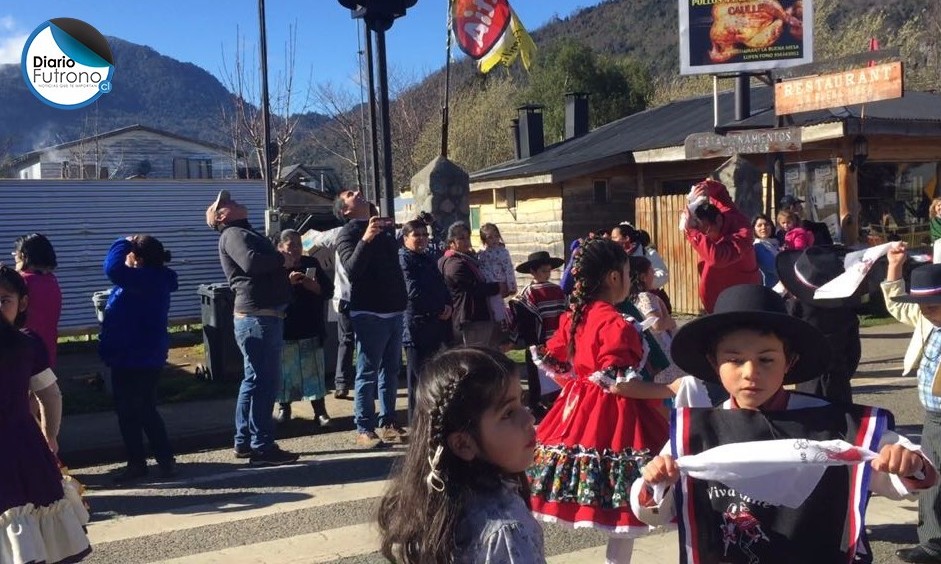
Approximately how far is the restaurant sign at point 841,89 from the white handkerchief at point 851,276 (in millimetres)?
10346

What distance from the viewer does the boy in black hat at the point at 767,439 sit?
2631 millimetres

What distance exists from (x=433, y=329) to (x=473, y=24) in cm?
678

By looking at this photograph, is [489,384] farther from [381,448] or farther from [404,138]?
[404,138]

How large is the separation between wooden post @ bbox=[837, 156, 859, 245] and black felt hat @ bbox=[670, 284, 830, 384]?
1376cm

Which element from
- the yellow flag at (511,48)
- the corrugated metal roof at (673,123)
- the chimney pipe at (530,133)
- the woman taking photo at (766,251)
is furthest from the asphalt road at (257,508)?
the chimney pipe at (530,133)

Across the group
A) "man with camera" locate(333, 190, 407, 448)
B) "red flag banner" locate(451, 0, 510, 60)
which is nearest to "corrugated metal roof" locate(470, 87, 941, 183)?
"red flag banner" locate(451, 0, 510, 60)

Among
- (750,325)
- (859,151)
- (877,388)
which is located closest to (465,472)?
(750,325)

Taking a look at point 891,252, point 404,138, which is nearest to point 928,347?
point 891,252

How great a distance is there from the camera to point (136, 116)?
180 metres

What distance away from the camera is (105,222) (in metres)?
17.8

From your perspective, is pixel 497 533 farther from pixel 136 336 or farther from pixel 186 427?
pixel 186 427

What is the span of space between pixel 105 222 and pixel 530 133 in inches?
472

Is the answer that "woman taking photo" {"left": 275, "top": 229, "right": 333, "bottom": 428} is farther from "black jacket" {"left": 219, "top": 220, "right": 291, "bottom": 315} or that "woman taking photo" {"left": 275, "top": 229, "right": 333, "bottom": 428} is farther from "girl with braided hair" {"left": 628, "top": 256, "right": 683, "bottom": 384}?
"girl with braided hair" {"left": 628, "top": 256, "right": 683, "bottom": 384}

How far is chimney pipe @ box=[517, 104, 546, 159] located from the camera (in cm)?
2600
